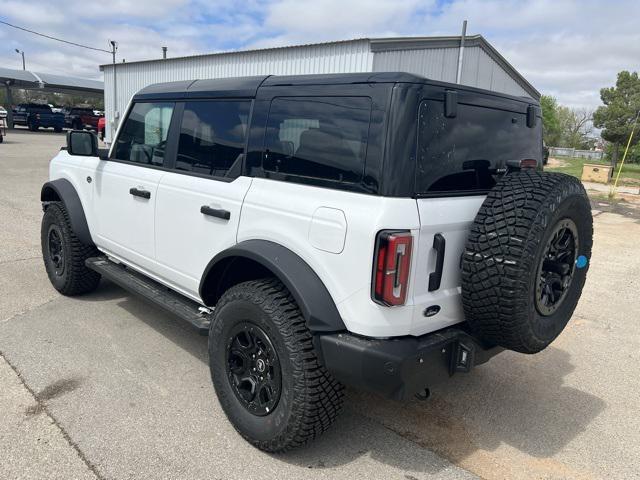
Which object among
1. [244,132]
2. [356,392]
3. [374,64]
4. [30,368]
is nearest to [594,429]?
[356,392]

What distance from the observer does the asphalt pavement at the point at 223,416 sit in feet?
8.54

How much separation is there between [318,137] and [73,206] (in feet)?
9.30

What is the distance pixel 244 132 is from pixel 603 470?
2698 millimetres

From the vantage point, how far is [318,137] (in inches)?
101

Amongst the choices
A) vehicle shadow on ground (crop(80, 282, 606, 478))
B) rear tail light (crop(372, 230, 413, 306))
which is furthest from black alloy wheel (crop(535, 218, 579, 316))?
vehicle shadow on ground (crop(80, 282, 606, 478))

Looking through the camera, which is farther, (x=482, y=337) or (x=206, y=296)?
(x=206, y=296)

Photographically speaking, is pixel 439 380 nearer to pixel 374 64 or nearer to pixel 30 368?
pixel 30 368

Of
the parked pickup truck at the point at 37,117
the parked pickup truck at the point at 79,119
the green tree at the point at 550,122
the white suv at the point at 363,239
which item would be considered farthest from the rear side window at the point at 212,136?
the green tree at the point at 550,122

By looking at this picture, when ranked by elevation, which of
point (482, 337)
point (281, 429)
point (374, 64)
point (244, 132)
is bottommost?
point (281, 429)

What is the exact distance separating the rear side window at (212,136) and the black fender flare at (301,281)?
2.10ft

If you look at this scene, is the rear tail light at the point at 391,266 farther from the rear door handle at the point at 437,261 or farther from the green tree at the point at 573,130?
the green tree at the point at 573,130

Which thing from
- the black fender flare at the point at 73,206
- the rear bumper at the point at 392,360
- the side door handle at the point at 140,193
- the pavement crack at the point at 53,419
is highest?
the side door handle at the point at 140,193

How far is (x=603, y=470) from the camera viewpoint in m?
2.70

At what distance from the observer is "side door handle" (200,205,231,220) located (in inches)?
114
